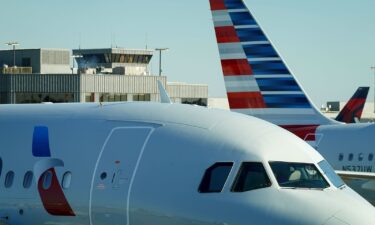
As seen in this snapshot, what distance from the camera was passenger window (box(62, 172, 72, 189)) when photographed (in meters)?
18.1

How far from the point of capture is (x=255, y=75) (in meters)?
42.0

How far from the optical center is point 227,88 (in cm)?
4228

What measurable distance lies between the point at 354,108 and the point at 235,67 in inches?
1253

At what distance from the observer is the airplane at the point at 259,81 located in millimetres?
41375

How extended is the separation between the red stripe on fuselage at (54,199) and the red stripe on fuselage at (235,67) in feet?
79.7

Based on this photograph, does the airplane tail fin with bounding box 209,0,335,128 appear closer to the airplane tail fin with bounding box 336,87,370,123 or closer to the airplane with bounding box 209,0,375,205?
the airplane with bounding box 209,0,375,205

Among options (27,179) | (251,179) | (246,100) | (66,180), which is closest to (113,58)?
(246,100)

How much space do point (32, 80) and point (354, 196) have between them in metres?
67.9

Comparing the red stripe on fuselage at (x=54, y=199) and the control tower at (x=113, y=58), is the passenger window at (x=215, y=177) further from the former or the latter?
the control tower at (x=113, y=58)

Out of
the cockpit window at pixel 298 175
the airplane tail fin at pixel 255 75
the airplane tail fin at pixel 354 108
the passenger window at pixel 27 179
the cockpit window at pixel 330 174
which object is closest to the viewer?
the cockpit window at pixel 298 175

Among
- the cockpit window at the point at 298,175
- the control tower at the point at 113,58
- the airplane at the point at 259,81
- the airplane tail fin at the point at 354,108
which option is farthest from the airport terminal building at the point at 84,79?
the cockpit window at the point at 298,175

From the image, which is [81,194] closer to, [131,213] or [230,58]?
[131,213]

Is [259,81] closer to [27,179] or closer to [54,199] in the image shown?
[27,179]

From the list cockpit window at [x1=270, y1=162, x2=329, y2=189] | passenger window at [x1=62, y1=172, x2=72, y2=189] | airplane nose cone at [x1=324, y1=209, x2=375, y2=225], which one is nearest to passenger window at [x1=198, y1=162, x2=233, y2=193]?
cockpit window at [x1=270, y1=162, x2=329, y2=189]
